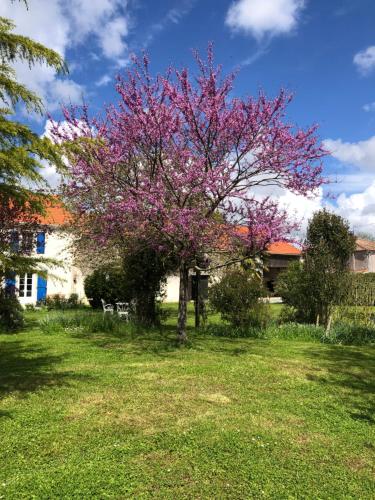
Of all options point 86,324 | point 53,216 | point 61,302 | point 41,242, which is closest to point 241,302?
point 86,324

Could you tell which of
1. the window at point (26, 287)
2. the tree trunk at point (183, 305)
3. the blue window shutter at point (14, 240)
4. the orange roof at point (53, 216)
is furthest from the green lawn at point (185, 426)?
the window at point (26, 287)

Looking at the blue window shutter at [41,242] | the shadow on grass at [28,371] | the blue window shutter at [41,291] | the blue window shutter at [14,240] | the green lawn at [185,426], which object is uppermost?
the blue window shutter at [41,242]

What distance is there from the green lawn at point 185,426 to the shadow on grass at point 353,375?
0.04m

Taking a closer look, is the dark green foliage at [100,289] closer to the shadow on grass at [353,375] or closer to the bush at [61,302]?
the bush at [61,302]

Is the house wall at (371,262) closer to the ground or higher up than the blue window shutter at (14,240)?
higher up

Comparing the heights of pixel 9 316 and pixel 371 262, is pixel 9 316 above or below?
below

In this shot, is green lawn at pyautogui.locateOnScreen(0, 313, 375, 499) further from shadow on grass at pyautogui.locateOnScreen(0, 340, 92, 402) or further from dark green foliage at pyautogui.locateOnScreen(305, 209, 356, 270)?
dark green foliage at pyautogui.locateOnScreen(305, 209, 356, 270)

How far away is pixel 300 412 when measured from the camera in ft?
19.3

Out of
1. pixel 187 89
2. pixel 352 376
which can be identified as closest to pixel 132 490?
pixel 352 376

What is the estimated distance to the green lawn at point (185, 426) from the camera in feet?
12.9

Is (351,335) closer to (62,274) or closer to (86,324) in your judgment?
(86,324)

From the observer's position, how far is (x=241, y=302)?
13.2 m

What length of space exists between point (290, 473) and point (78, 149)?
4.72 m

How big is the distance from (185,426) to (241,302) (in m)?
8.11
